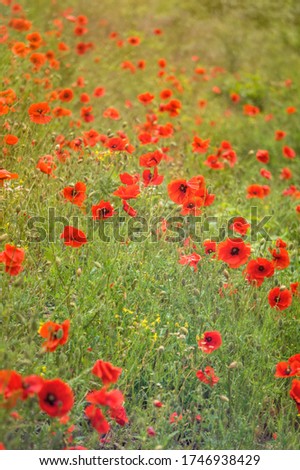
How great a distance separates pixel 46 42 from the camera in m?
5.82

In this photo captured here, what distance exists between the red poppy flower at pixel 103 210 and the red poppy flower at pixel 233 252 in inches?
18.4

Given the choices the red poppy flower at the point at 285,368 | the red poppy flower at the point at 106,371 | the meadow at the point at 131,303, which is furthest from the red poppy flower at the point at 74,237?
the red poppy flower at the point at 285,368

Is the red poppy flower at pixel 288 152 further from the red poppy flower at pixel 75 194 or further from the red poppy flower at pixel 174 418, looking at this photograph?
the red poppy flower at pixel 174 418

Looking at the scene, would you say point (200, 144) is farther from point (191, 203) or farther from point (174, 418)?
point (174, 418)

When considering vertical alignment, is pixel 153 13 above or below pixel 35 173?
below

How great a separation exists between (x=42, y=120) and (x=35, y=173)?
31 centimetres

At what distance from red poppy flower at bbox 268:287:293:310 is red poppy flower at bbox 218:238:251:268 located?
0.18 m

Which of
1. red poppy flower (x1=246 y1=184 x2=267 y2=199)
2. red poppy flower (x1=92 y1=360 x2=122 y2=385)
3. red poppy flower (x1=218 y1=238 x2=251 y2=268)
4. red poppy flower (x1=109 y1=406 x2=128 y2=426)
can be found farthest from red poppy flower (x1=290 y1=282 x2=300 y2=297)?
red poppy flower (x1=92 y1=360 x2=122 y2=385)

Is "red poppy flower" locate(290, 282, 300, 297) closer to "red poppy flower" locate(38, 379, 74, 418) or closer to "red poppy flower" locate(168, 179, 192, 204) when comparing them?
"red poppy flower" locate(168, 179, 192, 204)

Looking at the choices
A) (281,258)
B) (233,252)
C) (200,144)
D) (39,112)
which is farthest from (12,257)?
(200,144)

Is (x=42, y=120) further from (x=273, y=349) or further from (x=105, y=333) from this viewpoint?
(x=273, y=349)

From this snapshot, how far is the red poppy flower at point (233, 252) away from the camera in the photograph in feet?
8.82

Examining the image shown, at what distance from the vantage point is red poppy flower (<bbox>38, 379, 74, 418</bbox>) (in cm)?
184
